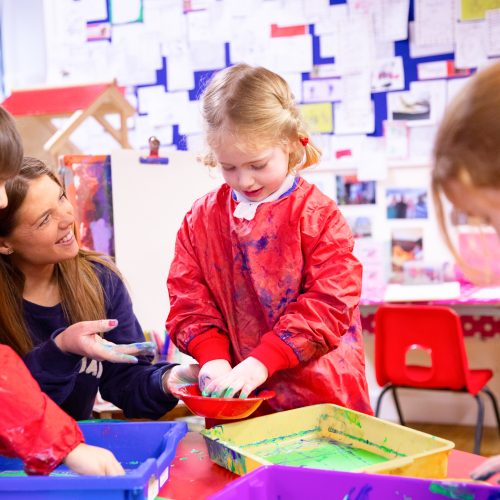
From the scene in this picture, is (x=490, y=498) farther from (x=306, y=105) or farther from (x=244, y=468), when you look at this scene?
(x=306, y=105)

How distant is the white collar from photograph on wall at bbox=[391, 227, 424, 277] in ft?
6.83

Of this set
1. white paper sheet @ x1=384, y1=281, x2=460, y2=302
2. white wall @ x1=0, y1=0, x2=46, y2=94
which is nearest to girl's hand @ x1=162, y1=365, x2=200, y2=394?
white paper sheet @ x1=384, y1=281, x2=460, y2=302

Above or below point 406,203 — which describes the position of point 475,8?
above

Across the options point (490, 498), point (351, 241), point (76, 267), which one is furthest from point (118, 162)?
point (490, 498)

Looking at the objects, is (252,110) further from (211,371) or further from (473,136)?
(473,136)

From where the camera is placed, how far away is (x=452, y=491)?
2.58 feet

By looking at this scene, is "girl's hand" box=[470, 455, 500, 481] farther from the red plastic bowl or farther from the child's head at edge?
the child's head at edge

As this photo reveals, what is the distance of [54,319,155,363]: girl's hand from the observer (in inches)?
45.8

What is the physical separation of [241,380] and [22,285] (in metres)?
0.52

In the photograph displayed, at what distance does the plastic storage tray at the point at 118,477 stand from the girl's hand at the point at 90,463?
15 mm

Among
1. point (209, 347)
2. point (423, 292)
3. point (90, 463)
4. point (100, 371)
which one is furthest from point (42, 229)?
point (423, 292)

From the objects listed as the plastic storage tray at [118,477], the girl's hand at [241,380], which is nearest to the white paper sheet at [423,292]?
the girl's hand at [241,380]

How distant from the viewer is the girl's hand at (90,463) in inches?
33.9

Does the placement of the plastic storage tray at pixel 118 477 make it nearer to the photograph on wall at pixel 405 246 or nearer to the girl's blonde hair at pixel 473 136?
the girl's blonde hair at pixel 473 136
